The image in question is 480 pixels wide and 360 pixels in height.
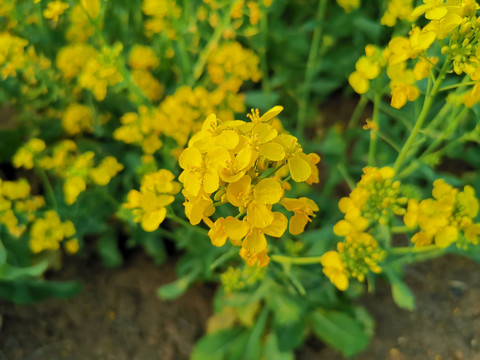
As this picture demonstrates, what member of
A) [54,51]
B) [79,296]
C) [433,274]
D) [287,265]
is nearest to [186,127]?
[287,265]

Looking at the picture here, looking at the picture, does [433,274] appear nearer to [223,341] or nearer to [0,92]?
[223,341]

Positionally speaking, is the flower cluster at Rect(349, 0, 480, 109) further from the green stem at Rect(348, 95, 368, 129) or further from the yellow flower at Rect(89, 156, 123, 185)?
the yellow flower at Rect(89, 156, 123, 185)

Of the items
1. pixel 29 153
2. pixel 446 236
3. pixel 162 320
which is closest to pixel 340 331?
pixel 162 320

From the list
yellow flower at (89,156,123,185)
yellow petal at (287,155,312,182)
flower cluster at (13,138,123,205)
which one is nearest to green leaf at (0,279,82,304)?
flower cluster at (13,138,123,205)

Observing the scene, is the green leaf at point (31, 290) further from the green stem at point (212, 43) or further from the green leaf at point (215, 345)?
the green stem at point (212, 43)

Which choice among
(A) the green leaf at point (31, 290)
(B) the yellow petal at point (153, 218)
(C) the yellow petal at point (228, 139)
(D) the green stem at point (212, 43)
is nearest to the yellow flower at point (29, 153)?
(A) the green leaf at point (31, 290)

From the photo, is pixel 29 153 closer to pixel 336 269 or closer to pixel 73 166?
pixel 73 166

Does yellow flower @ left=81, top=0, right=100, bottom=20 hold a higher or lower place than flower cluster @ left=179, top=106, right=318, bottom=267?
higher
